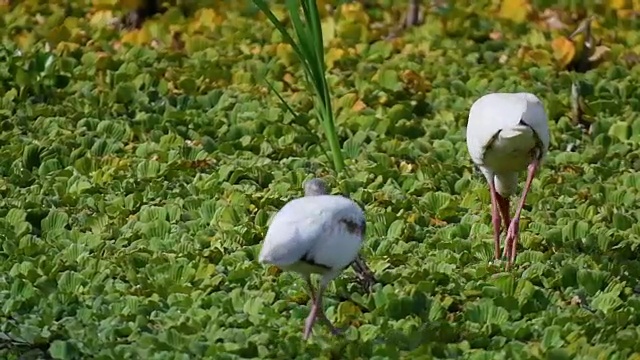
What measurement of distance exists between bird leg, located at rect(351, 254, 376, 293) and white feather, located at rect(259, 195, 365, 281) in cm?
64

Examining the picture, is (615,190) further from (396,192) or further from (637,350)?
(637,350)

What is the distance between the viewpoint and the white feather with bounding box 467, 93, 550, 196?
5.60m

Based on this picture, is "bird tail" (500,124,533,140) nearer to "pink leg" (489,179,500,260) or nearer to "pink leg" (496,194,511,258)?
"pink leg" (489,179,500,260)

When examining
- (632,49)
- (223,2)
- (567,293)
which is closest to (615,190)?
(567,293)

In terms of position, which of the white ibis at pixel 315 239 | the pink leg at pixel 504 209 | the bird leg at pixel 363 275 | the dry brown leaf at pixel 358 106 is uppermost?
the white ibis at pixel 315 239

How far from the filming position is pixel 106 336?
16.2 ft

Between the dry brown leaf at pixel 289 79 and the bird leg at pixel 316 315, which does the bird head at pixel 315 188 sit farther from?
the dry brown leaf at pixel 289 79

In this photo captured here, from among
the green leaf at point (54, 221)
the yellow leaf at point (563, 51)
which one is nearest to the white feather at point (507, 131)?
the green leaf at point (54, 221)

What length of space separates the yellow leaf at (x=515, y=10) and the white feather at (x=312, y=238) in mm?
5648

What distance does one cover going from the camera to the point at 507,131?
18.4ft

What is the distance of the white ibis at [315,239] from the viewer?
15.2 ft

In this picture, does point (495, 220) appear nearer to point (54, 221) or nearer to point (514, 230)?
point (514, 230)

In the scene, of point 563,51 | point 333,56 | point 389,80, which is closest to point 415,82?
point 389,80

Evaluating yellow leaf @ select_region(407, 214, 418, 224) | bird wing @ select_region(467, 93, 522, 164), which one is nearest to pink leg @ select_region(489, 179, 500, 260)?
bird wing @ select_region(467, 93, 522, 164)
